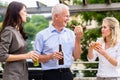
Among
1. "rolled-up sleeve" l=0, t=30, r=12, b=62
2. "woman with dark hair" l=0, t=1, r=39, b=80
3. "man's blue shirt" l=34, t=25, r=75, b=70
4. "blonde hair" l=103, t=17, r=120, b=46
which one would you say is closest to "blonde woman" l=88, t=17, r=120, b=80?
"blonde hair" l=103, t=17, r=120, b=46

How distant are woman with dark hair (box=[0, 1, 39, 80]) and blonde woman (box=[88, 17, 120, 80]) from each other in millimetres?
757

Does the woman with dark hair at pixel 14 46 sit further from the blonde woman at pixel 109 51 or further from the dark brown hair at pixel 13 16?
the blonde woman at pixel 109 51

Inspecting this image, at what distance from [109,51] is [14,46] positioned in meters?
1.03

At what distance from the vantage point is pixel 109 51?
11.2 ft

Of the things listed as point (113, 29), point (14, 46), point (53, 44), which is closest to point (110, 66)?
point (113, 29)

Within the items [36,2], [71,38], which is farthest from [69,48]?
[36,2]

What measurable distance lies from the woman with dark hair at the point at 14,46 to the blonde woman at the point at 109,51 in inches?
29.8

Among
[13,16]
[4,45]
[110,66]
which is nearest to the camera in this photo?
[4,45]

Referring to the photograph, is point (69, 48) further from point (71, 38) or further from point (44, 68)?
point (44, 68)

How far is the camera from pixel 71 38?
10.9 feet

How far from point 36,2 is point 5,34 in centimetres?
345

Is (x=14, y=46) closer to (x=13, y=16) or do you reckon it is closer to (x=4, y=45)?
(x=4, y=45)

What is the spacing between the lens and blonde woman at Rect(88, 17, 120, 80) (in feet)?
11.0

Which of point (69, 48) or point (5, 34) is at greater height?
point (5, 34)
